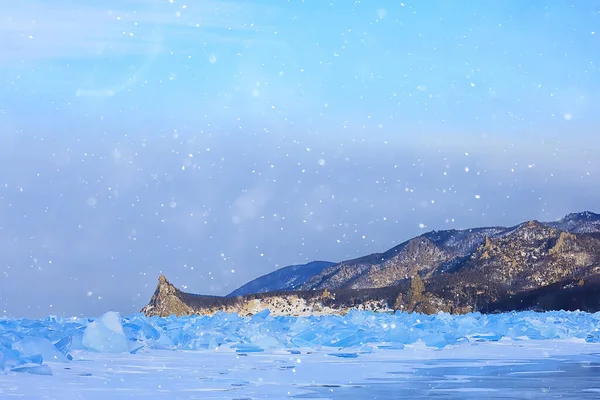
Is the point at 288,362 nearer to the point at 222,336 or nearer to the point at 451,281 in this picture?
the point at 222,336

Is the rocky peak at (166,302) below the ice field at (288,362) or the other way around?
the other way around

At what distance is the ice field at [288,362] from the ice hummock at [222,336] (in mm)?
13

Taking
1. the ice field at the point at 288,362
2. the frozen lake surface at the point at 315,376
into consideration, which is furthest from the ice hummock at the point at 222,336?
the frozen lake surface at the point at 315,376

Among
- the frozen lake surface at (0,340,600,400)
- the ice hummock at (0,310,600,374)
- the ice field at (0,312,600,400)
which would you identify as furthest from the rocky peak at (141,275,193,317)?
the frozen lake surface at (0,340,600,400)

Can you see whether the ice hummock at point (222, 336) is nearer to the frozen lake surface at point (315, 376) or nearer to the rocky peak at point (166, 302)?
the frozen lake surface at point (315, 376)

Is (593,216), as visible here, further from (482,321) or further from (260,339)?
(260,339)

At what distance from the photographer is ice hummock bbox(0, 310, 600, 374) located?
7227mm

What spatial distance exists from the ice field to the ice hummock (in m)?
0.01

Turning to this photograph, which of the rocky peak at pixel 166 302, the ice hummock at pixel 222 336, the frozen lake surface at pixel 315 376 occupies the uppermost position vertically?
the rocky peak at pixel 166 302

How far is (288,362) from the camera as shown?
7.82 metres

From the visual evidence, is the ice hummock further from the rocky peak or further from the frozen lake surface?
the rocky peak

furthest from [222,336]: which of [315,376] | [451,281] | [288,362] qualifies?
[451,281]

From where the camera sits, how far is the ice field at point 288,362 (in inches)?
221

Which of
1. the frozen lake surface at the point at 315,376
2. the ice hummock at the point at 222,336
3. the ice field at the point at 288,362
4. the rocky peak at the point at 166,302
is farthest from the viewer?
the rocky peak at the point at 166,302
